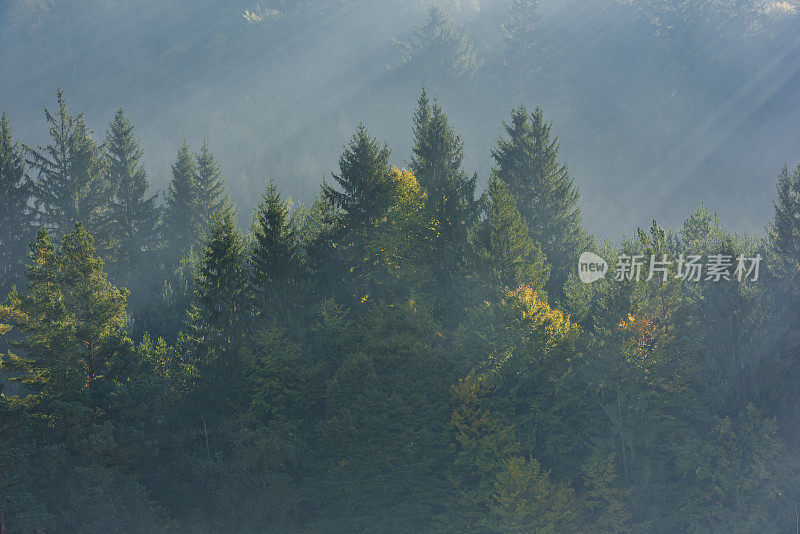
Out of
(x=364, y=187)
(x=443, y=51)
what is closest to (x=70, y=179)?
(x=364, y=187)

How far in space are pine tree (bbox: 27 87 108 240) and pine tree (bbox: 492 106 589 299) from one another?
142ft

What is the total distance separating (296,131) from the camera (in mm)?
135125

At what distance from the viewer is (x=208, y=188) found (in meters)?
75.0

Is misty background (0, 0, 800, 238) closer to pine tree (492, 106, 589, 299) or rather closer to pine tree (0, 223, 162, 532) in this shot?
pine tree (492, 106, 589, 299)

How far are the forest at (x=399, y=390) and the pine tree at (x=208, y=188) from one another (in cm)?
3034

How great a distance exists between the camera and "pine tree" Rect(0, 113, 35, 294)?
68.5 m

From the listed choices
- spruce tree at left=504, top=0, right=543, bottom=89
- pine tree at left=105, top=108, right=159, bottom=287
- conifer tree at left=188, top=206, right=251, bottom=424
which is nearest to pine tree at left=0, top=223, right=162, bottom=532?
conifer tree at left=188, top=206, right=251, bottom=424

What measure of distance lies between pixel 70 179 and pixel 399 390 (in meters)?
51.4

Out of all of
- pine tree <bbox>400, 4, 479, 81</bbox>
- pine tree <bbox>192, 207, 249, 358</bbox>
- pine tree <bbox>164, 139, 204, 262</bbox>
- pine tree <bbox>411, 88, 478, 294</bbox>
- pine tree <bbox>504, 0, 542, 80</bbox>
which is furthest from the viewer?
pine tree <bbox>504, 0, 542, 80</bbox>

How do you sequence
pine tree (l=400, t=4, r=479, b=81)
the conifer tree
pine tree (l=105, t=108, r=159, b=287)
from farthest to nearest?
pine tree (l=400, t=4, r=479, b=81), pine tree (l=105, t=108, r=159, b=287), the conifer tree

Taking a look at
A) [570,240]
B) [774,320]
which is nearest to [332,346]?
[570,240]

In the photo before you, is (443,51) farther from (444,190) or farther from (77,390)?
(77,390)

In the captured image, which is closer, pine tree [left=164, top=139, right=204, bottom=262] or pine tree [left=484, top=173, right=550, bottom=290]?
pine tree [left=484, top=173, right=550, bottom=290]

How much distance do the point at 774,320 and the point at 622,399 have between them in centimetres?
1541
